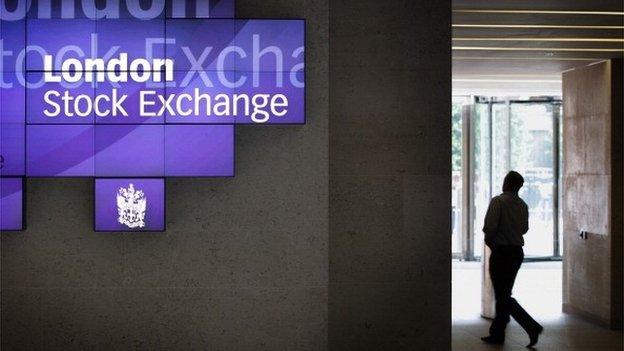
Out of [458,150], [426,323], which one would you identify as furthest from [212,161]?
[458,150]

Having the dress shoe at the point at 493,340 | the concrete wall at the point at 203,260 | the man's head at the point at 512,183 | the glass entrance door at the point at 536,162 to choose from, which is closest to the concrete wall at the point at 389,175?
the concrete wall at the point at 203,260

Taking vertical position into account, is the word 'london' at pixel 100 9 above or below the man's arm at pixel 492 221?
above

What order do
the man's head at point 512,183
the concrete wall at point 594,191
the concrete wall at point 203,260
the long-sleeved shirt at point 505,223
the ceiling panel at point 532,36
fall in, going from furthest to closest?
1. the concrete wall at point 594,191
2. the man's head at point 512,183
3. the long-sleeved shirt at point 505,223
4. the ceiling panel at point 532,36
5. the concrete wall at point 203,260

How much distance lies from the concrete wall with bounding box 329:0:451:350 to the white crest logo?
49.0 inches

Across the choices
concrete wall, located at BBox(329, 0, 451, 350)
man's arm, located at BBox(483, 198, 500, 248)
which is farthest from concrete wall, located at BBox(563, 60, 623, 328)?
concrete wall, located at BBox(329, 0, 451, 350)

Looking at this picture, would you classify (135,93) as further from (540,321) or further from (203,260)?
(540,321)

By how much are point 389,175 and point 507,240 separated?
298 cm

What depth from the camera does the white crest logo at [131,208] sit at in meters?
6.03

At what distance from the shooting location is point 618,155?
10680 millimetres

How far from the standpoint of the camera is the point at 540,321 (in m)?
11.2

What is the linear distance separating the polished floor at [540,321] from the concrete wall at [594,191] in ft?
1.13

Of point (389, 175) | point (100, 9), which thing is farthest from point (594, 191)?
point (100, 9)

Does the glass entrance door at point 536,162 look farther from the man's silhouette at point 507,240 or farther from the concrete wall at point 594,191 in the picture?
the man's silhouette at point 507,240

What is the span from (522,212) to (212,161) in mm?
3925
